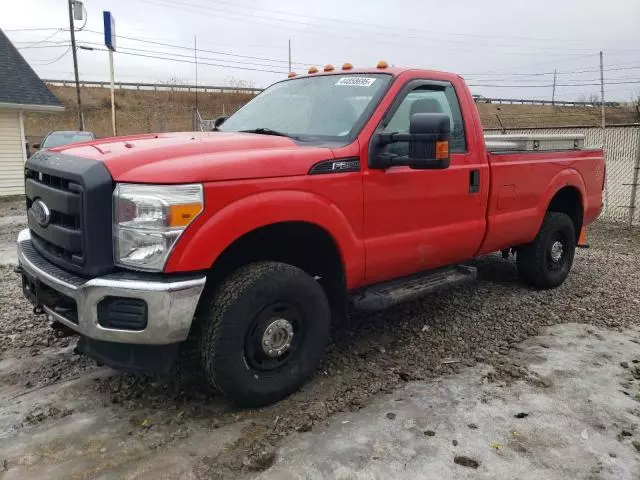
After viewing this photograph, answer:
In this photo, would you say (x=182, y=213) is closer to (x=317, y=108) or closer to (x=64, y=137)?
(x=317, y=108)

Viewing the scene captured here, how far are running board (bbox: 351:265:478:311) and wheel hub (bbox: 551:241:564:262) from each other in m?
1.59

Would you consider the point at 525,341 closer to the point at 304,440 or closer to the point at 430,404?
the point at 430,404

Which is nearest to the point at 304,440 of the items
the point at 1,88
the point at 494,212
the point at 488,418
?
the point at 488,418

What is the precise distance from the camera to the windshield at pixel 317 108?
3.86m

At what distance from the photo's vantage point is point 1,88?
53.7ft

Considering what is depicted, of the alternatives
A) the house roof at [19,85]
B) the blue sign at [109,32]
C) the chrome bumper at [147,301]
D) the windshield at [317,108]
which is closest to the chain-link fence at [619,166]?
the windshield at [317,108]

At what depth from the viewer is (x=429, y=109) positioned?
4242mm

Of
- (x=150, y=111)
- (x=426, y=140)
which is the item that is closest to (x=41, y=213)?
(x=426, y=140)

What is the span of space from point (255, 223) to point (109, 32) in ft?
54.5

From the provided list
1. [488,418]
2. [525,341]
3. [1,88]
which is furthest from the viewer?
[1,88]

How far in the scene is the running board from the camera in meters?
3.84

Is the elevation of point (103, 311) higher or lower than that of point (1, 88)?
lower

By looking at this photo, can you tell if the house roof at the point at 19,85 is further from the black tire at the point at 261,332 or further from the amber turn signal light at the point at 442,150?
the amber turn signal light at the point at 442,150

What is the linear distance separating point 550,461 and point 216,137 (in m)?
2.68
